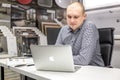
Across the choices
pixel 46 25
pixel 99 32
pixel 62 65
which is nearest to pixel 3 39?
pixel 46 25

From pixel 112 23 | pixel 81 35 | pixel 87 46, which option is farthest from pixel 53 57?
pixel 112 23

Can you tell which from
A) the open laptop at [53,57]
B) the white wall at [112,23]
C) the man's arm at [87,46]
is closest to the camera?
the open laptop at [53,57]

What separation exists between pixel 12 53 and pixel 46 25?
2.10 ft

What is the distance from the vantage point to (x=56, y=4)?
2879 mm

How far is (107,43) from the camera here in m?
1.77

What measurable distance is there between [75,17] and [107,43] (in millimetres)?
395

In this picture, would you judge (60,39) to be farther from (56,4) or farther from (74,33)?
(56,4)

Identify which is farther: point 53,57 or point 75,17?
point 75,17

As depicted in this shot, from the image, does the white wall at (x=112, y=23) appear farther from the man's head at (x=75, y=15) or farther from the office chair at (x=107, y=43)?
the man's head at (x=75, y=15)

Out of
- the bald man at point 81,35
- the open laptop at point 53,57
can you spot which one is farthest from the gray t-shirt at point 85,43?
the open laptop at point 53,57

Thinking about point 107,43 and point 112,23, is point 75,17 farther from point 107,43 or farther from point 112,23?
point 112,23

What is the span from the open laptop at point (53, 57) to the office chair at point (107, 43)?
0.66 meters

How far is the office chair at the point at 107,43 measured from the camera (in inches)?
68.5

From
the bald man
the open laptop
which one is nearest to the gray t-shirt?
the bald man
